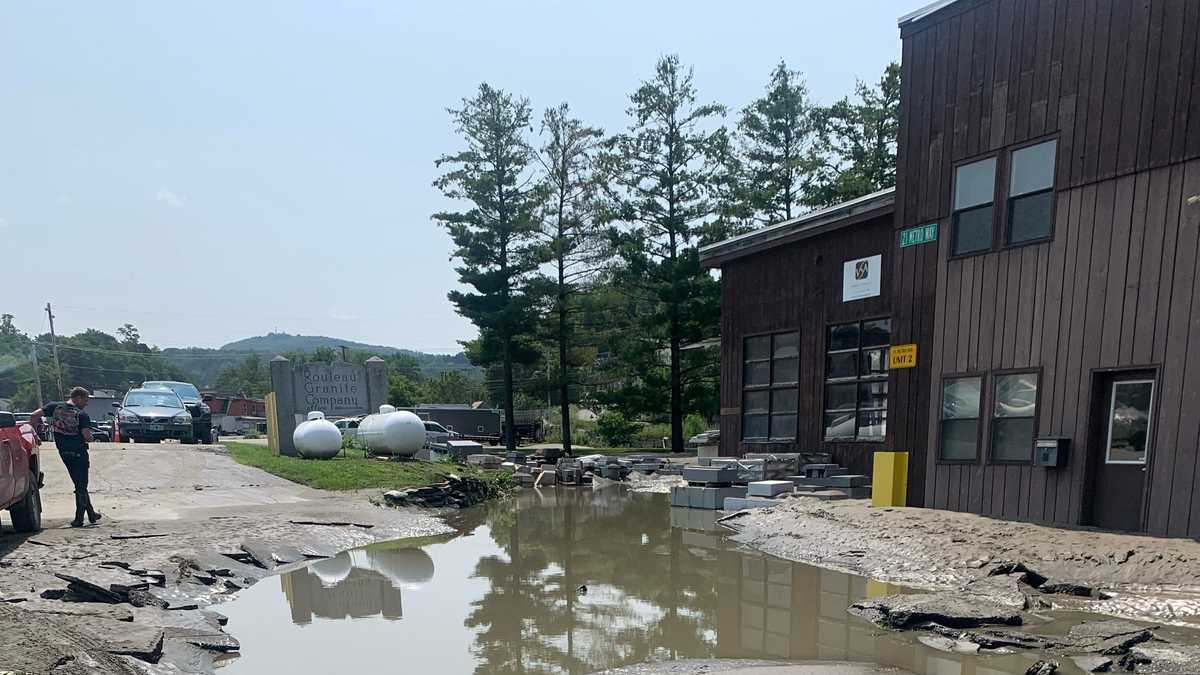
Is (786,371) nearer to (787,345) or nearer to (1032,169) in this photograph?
(787,345)

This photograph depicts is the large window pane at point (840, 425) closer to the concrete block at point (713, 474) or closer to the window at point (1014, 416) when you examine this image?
the concrete block at point (713, 474)

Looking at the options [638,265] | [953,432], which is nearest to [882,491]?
[953,432]

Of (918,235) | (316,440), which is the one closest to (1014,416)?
(918,235)

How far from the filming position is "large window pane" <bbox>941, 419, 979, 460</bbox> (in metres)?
12.1

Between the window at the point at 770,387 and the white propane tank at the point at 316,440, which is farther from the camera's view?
the white propane tank at the point at 316,440

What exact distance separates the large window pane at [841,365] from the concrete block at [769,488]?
325 centimetres

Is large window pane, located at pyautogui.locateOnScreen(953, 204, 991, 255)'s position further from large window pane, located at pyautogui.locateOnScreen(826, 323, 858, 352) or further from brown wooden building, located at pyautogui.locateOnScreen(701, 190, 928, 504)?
large window pane, located at pyautogui.locateOnScreen(826, 323, 858, 352)

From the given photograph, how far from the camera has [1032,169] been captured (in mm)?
11453

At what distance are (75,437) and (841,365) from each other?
577 inches

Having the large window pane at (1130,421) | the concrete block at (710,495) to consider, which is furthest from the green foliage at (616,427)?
the large window pane at (1130,421)

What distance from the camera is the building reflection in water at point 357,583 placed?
8469 mm

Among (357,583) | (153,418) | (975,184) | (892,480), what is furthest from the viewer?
(153,418)

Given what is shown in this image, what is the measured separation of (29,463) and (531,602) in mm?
6389

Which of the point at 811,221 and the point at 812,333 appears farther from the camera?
the point at 812,333
